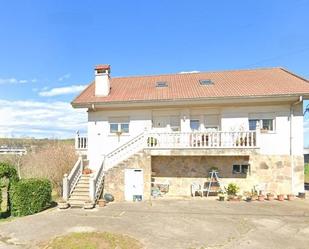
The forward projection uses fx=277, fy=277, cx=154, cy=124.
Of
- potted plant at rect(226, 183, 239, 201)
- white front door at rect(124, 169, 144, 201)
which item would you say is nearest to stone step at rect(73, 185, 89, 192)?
white front door at rect(124, 169, 144, 201)

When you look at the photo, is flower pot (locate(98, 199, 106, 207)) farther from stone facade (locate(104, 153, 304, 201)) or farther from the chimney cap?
the chimney cap

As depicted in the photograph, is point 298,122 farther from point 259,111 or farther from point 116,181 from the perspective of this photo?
point 116,181

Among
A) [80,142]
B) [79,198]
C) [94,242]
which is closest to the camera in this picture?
[94,242]

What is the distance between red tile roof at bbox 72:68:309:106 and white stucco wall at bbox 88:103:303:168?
924mm

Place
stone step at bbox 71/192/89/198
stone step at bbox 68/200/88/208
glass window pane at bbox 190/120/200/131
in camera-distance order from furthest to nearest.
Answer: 1. glass window pane at bbox 190/120/200/131
2. stone step at bbox 71/192/89/198
3. stone step at bbox 68/200/88/208

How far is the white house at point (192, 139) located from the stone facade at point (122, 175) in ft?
0.18

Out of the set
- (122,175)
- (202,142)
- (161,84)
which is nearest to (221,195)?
(202,142)

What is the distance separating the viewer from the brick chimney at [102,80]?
18734 millimetres

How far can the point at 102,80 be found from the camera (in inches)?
742

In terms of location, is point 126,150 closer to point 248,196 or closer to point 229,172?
point 229,172

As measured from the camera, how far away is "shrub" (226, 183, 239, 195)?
1589 centimetres

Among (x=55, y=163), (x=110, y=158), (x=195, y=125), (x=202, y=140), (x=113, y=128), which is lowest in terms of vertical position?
(x=55, y=163)

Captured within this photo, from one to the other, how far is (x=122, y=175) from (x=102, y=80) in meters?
6.95

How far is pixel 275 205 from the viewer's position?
14.0 metres
